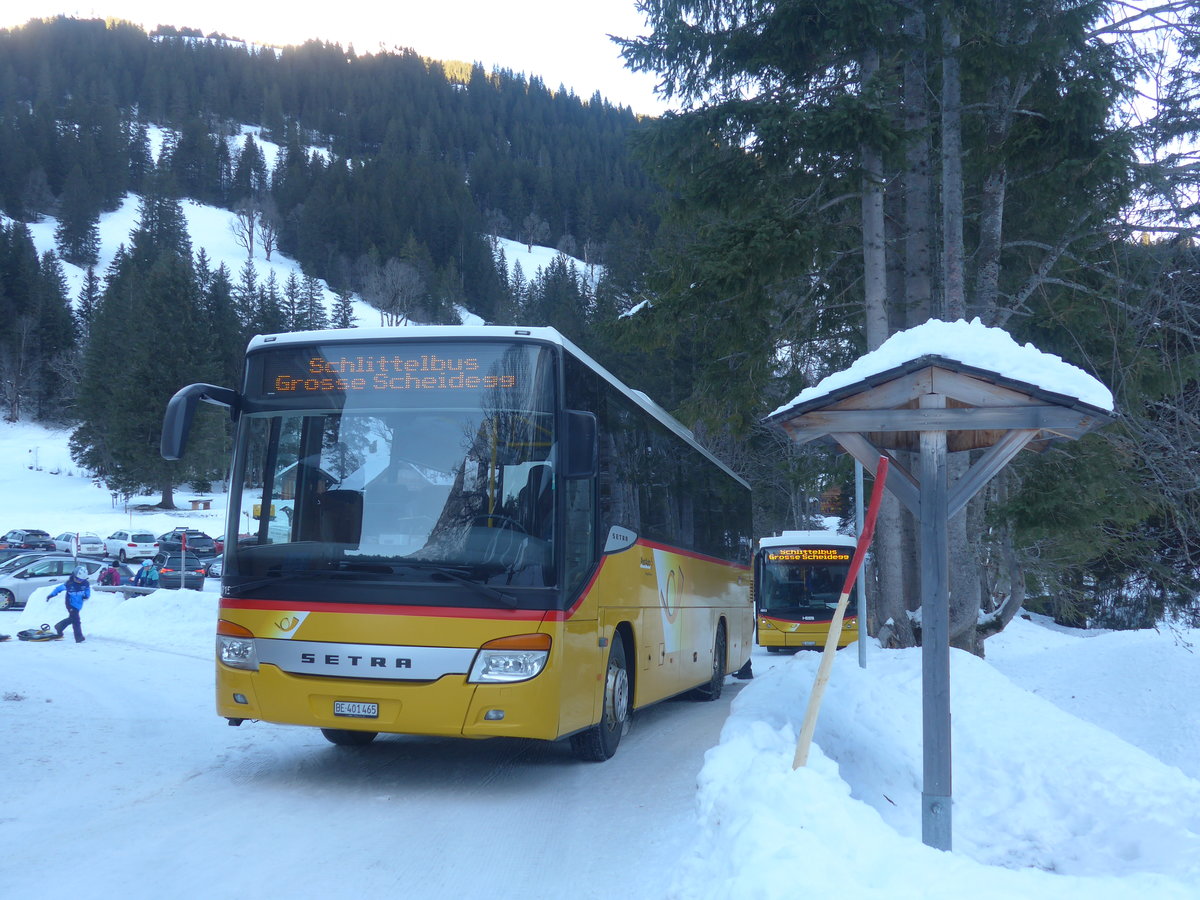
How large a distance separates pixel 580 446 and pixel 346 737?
12.5 ft

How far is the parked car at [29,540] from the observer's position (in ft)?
149

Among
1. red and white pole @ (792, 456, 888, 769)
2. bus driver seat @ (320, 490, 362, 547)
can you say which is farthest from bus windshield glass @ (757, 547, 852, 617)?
red and white pole @ (792, 456, 888, 769)

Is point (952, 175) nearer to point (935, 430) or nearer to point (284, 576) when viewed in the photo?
point (935, 430)

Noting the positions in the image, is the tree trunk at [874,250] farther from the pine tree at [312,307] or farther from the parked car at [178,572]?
the pine tree at [312,307]

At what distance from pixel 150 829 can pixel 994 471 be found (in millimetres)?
5341

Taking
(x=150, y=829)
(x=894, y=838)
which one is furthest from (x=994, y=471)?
(x=150, y=829)

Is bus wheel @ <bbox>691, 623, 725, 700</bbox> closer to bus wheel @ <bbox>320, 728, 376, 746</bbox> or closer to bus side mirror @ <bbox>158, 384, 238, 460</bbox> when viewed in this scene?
bus wheel @ <bbox>320, 728, 376, 746</bbox>

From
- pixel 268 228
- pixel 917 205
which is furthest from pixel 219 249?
pixel 917 205

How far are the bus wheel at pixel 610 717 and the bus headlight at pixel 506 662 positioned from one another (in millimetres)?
1494

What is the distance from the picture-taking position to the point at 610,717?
891cm

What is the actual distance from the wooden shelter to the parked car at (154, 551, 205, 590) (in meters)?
27.5

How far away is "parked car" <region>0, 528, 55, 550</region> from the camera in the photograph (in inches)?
1783

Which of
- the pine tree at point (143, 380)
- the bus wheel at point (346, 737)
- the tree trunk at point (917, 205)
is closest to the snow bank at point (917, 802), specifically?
the bus wheel at point (346, 737)

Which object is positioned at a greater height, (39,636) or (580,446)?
(580,446)
